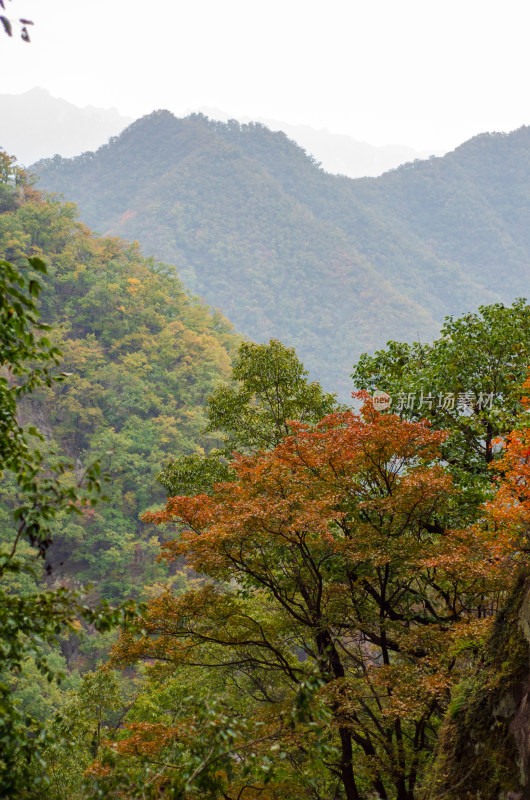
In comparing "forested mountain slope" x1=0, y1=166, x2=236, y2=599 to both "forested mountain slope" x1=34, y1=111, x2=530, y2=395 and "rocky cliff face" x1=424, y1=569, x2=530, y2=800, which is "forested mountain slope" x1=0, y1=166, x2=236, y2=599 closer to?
"rocky cliff face" x1=424, y1=569, x2=530, y2=800

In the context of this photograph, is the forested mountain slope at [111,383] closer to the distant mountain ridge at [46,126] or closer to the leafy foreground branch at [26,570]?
the leafy foreground branch at [26,570]

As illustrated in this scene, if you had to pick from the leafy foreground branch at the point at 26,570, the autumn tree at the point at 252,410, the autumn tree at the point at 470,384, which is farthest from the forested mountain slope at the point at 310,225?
the leafy foreground branch at the point at 26,570

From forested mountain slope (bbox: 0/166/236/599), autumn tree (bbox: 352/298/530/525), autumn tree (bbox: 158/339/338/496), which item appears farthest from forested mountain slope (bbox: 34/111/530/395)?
autumn tree (bbox: 352/298/530/525)

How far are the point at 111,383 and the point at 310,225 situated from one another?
8654 cm

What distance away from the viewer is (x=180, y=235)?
11544cm

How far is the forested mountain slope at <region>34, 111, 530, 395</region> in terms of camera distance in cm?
10306

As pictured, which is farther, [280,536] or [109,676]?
[109,676]

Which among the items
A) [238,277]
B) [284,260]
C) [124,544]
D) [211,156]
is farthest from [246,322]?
[124,544]

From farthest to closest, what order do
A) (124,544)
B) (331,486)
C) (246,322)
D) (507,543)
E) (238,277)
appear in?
(238,277)
(246,322)
(124,544)
(331,486)
(507,543)

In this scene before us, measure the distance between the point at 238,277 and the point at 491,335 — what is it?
10033 centimetres

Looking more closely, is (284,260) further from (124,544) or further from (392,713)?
(392,713)

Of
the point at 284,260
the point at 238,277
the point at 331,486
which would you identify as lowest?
Result: the point at 331,486

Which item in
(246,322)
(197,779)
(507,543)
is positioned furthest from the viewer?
(246,322)

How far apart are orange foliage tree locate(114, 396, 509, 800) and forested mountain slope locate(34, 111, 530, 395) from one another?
81179mm
